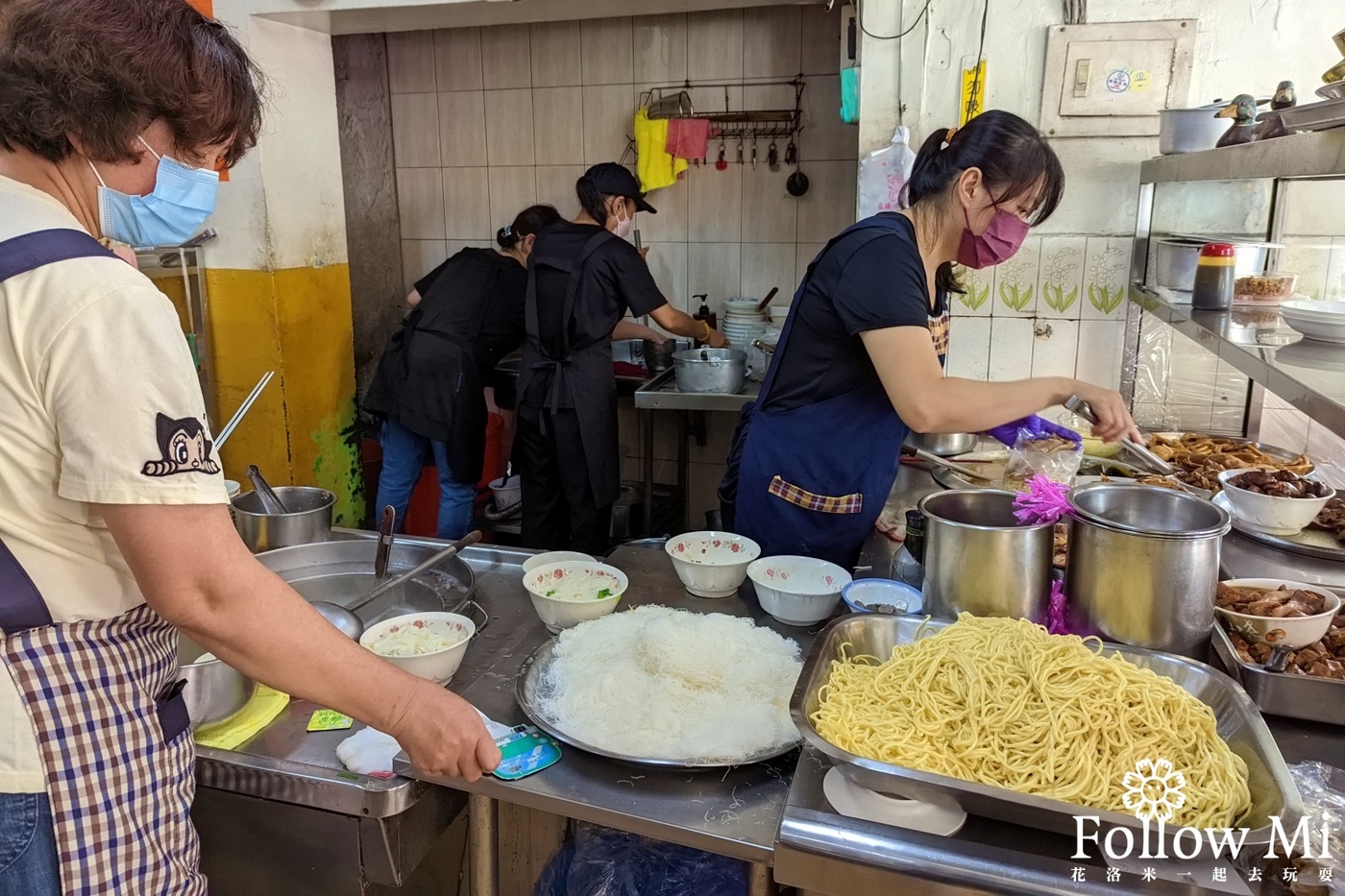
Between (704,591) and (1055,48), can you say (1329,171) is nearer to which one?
(704,591)

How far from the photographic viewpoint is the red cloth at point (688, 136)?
460 cm

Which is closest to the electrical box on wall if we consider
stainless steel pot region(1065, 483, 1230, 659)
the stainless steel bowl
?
stainless steel pot region(1065, 483, 1230, 659)

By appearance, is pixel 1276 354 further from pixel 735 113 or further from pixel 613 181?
pixel 735 113

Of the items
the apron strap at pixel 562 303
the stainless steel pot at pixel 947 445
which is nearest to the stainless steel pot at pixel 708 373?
the apron strap at pixel 562 303

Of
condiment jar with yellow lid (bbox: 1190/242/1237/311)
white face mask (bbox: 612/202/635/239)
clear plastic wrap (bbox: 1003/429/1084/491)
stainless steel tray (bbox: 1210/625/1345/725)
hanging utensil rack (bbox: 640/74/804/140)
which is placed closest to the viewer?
stainless steel tray (bbox: 1210/625/1345/725)

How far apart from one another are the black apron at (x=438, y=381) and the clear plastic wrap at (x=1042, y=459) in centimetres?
250

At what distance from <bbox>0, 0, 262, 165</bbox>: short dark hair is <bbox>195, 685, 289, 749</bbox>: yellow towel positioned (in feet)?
2.81

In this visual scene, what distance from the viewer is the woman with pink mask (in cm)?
193

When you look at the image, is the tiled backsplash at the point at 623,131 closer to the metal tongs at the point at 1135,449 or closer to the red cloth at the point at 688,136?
the red cloth at the point at 688,136

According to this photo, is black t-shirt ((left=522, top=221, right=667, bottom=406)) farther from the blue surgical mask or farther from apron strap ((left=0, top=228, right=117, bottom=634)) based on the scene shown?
apron strap ((left=0, top=228, right=117, bottom=634))

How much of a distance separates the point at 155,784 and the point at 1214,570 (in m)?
1.59

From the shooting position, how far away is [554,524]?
4230mm

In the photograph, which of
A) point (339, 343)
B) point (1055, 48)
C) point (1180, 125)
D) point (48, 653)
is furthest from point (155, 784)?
point (339, 343)

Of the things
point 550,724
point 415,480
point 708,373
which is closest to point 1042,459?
point 550,724
